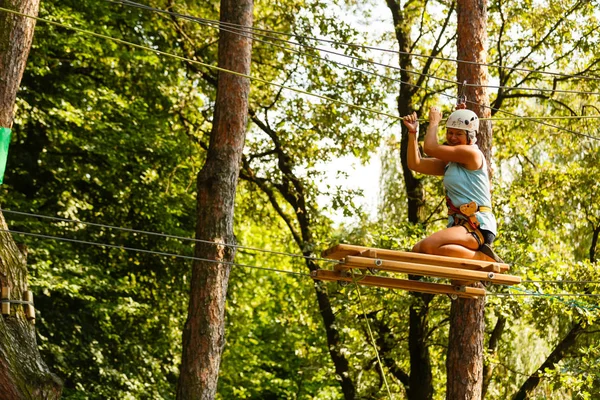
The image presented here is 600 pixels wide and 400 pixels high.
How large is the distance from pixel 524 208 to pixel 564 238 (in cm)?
179

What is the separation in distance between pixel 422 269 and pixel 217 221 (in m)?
2.74

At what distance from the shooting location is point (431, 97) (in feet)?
47.2

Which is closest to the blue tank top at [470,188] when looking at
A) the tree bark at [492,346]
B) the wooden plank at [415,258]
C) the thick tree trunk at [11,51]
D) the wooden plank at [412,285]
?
the wooden plank at [415,258]

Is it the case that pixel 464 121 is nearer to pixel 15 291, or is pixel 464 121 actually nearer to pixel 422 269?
pixel 422 269

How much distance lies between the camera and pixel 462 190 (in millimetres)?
5961

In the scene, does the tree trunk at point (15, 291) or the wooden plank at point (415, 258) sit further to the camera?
the tree trunk at point (15, 291)

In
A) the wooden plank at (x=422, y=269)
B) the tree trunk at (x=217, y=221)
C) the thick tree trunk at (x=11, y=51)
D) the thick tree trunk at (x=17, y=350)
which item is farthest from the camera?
the tree trunk at (x=217, y=221)

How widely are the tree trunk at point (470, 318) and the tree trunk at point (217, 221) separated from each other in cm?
203

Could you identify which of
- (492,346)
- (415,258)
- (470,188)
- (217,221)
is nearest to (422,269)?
(415,258)

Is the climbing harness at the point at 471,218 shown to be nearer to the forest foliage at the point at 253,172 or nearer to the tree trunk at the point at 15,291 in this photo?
the tree trunk at the point at 15,291

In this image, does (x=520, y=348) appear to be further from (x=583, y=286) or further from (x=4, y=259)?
(x=4, y=259)

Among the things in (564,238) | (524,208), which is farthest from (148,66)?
(564,238)

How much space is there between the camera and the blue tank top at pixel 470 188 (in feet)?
19.5

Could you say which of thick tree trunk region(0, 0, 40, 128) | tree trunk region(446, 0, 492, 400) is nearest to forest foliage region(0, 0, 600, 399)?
tree trunk region(446, 0, 492, 400)
